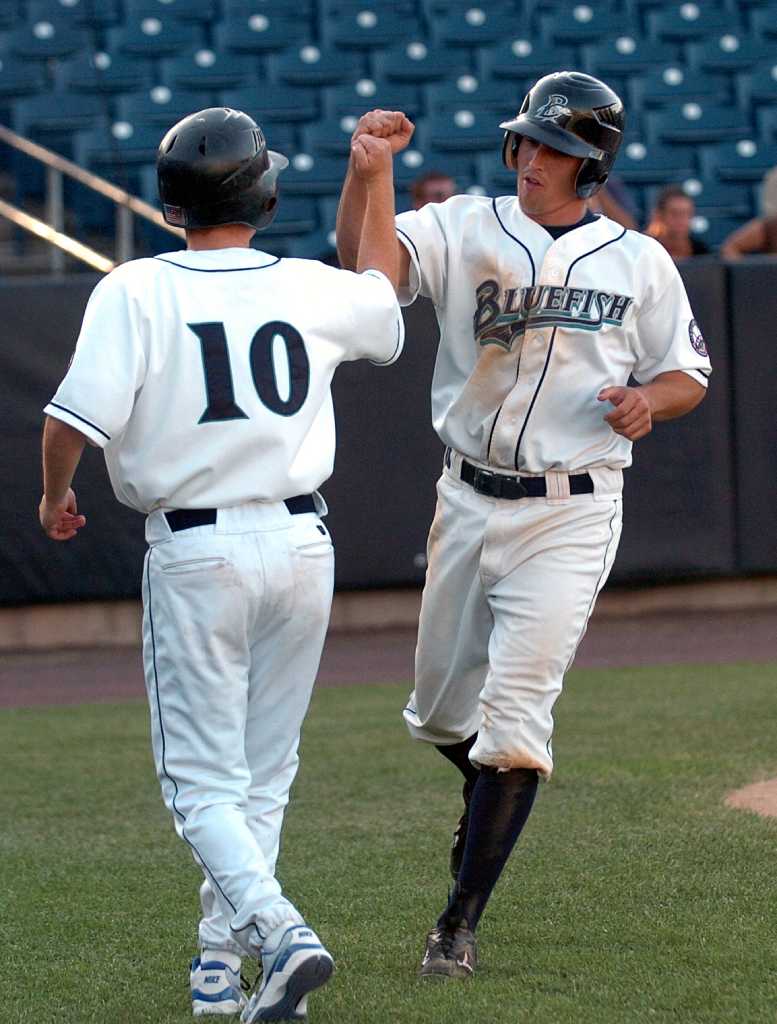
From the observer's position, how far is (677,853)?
436 centimetres

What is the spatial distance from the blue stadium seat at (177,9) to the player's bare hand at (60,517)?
410 inches

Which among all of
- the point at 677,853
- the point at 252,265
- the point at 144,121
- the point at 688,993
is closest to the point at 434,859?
the point at 677,853

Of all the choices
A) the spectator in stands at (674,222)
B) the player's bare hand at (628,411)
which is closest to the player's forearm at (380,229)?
the player's bare hand at (628,411)

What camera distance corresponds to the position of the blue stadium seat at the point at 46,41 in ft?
40.7

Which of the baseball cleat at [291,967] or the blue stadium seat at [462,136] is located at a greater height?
the blue stadium seat at [462,136]

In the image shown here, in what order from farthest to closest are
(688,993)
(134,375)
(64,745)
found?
(64,745)
(688,993)
(134,375)

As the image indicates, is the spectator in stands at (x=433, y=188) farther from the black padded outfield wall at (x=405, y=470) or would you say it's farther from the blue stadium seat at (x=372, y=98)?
the blue stadium seat at (x=372, y=98)

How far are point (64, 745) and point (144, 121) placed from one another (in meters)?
6.78

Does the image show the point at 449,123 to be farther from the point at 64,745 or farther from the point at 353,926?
the point at 353,926

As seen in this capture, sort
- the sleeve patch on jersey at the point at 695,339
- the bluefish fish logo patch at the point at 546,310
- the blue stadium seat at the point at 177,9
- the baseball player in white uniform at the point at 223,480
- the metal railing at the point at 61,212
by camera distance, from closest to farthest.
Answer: the baseball player in white uniform at the point at 223,480, the bluefish fish logo patch at the point at 546,310, the sleeve patch on jersey at the point at 695,339, the metal railing at the point at 61,212, the blue stadium seat at the point at 177,9

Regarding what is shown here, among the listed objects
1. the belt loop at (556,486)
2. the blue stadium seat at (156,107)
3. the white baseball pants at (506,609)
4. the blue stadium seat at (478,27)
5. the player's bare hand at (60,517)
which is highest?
the blue stadium seat at (478,27)

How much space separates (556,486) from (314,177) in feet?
28.2

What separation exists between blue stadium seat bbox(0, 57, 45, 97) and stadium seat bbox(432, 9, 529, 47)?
314 cm

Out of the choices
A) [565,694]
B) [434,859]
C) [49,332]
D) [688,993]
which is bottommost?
[565,694]
